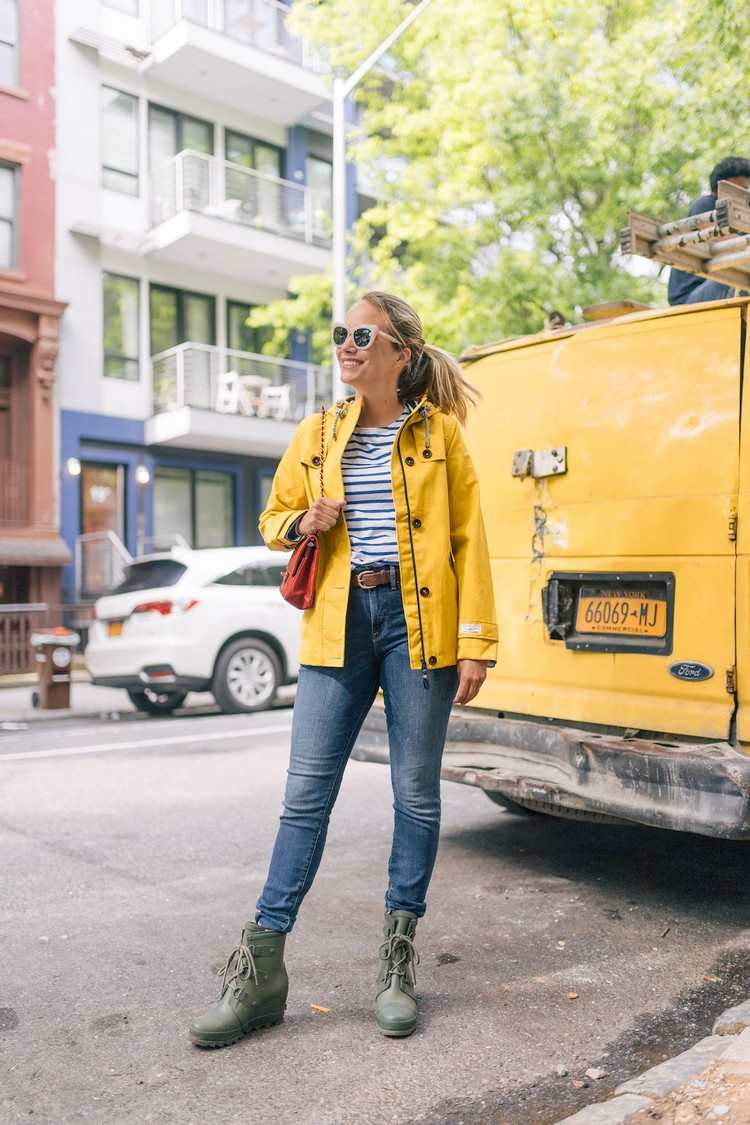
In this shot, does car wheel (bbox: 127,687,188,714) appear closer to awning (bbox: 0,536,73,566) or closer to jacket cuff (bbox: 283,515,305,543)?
awning (bbox: 0,536,73,566)

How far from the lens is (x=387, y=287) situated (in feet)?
58.3

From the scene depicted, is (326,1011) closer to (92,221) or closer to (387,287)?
(387,287)

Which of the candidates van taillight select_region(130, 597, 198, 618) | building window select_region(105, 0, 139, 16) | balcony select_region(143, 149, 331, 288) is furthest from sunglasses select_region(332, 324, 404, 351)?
building window select_region(105, 0, 139, 16)

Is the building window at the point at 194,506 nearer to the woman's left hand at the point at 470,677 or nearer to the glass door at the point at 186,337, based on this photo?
the glass door at the point at 186,337

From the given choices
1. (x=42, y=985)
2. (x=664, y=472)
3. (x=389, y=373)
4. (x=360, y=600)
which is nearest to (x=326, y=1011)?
(x=42, y=985)

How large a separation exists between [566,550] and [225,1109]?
104 inches

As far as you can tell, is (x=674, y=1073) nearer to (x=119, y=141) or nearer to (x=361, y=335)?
(x=361, y=335)

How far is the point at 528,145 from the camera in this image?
15.3m

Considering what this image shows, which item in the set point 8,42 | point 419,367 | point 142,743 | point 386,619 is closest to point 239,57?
point 8,42

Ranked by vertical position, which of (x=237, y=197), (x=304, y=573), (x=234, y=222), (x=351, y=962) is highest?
(x=237, y=197)

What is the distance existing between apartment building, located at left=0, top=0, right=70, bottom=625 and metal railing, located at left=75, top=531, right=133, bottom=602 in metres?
0.73

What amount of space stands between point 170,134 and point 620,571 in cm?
1991

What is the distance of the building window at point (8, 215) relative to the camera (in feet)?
62.9

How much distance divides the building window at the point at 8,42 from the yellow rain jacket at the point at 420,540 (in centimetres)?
1862
